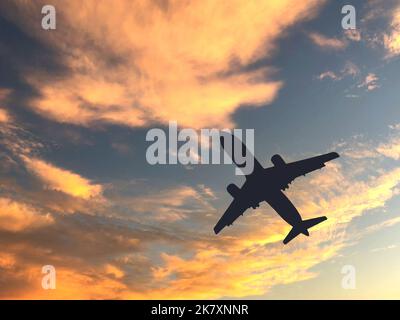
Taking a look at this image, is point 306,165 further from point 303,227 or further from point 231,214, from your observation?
point 303,227

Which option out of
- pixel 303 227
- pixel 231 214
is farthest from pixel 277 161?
pixel 303 227

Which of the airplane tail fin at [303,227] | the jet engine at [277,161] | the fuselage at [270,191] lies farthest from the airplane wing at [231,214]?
the airplane tail fin at [303,227]

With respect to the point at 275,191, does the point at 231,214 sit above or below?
below

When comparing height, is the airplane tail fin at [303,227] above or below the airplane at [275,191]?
below

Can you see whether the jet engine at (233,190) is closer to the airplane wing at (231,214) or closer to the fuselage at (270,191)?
the fuselage at (270,191)
